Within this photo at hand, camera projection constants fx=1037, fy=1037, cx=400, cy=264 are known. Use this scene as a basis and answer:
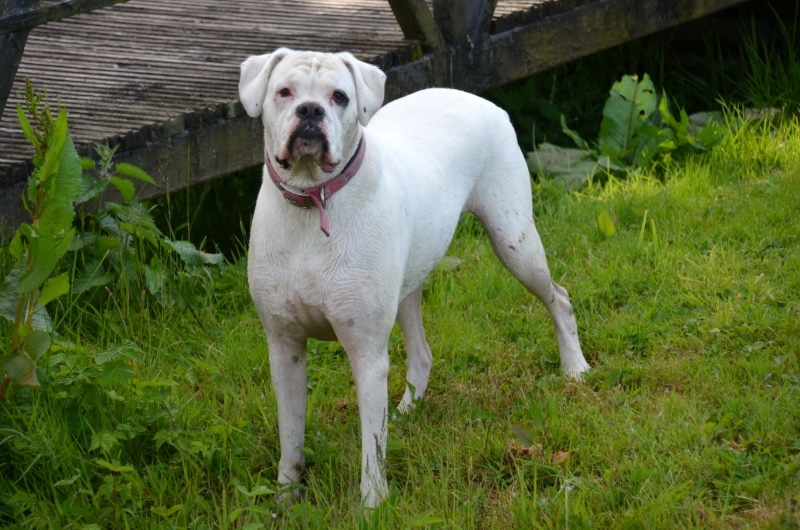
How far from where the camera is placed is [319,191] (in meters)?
3.08

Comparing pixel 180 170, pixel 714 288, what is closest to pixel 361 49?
pixel 180 170

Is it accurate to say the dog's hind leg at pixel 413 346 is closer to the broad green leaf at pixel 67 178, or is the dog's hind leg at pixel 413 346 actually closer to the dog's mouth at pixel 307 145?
the dog's mouth at pixel 307 145

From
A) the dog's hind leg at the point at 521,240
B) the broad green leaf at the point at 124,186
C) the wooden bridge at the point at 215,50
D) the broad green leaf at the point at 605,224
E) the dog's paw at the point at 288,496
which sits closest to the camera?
the dog's paw at the point at 288,496

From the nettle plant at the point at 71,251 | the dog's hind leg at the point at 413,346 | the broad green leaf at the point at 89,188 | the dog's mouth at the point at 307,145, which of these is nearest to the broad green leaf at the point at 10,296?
the nettle plant at the point at 71,251

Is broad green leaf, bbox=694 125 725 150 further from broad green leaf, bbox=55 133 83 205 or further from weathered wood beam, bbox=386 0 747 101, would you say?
broad green leaf, bbox=55 133 83 205

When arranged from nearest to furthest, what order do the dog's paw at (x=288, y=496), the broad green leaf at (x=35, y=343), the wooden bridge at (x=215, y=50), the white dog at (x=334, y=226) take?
the white dog at (x=334, y=226) → the broad green leaf at (x=35, y=343) → the dog's paw at (x=288, y=496) → the wooden bridge at (x=215, y=50)

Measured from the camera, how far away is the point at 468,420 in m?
3.64

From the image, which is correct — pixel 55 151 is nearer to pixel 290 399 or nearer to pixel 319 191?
pixel 319 191

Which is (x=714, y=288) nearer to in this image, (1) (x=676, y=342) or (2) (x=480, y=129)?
(1) (x=676, y=342)

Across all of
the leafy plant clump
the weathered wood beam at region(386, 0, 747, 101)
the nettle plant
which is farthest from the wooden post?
the leafy plant clump

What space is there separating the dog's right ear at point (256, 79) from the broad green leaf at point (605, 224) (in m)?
2.46

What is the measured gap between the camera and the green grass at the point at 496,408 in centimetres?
309

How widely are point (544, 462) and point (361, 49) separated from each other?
2812 millimetres

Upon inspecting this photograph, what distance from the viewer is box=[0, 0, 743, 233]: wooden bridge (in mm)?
4504
